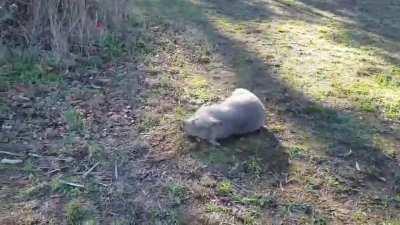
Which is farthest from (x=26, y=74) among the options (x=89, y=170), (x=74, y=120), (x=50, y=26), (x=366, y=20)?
(x=366, y=20)

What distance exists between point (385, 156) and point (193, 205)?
130cm

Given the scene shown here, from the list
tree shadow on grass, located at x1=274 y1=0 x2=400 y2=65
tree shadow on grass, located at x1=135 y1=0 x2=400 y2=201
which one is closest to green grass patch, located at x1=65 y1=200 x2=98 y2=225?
tree shadow on grass, located at x1=135 y1=0 x2=400 y2=201

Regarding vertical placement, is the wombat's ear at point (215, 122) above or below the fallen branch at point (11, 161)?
above

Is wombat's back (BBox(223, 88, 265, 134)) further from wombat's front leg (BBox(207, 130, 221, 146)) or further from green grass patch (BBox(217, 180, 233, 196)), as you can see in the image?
green grass patch (BBox(217, 180, 233, 196))

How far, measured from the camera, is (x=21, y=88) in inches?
141

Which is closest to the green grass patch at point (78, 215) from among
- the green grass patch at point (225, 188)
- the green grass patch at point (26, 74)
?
the green grass patch at point (225, 188)

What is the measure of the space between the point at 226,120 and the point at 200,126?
16cm

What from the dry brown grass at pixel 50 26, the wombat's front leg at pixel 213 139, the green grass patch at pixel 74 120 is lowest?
the green grass patch at pixel 74 120

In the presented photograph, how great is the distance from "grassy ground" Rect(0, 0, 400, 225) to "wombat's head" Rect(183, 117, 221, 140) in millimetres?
66

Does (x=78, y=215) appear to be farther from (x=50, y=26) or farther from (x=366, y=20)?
(x=366, y=20)

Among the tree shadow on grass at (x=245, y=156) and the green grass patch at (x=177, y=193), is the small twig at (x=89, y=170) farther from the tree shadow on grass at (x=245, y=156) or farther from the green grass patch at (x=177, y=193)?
the tree shadow on grass at (x=245, y=156)

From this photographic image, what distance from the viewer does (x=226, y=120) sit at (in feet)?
10.2

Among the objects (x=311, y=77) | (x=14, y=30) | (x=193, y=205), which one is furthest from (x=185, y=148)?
(x=14, y=30)

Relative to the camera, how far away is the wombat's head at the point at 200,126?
3059mm
